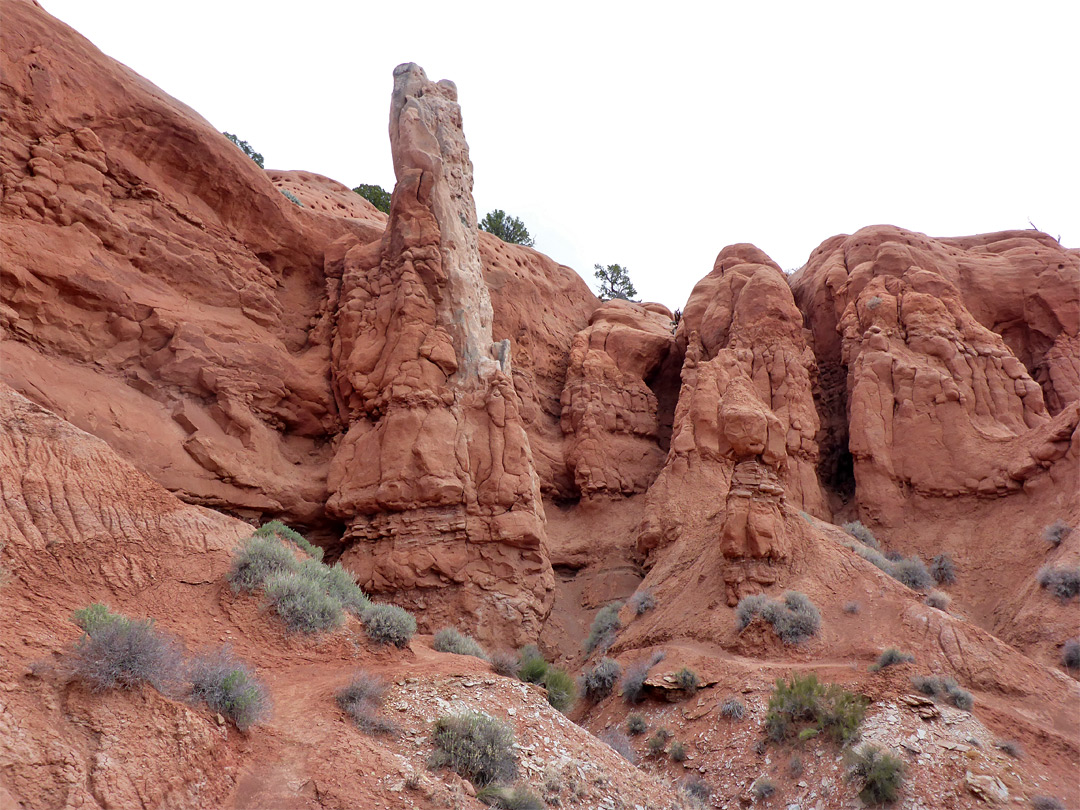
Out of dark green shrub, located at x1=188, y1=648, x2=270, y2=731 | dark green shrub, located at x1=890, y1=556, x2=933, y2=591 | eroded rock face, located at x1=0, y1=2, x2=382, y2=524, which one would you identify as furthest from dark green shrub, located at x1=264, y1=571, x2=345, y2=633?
dark green shrub, located at x1=890, y1=556, x2=933, y2=591

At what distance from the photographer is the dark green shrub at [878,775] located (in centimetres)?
1029

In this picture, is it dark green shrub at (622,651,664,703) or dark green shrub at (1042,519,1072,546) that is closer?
dark green shrub at (622,651,664,703)

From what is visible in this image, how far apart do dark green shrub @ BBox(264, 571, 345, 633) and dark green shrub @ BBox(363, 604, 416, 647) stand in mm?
436

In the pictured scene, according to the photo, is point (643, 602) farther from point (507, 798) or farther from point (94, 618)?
point (94, 618)

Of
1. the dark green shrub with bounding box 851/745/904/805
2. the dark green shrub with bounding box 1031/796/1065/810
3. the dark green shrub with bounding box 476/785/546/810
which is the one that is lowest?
the dark green shrub with bounding box 476/785/546/810

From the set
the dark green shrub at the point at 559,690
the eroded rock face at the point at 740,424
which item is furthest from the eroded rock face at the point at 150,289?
the eroded rock face at the point at 740,424

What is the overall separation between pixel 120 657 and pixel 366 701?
2675 mm

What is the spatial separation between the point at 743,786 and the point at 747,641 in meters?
3.75

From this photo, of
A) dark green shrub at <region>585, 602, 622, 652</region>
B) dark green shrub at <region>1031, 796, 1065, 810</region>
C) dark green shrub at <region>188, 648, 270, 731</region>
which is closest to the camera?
dark green shrub at <region>188, 648, 270, 731</region>

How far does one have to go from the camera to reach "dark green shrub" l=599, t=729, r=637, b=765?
12508 millimetres

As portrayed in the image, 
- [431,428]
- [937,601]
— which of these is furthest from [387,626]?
[937,601]

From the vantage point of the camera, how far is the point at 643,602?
59.5 feet

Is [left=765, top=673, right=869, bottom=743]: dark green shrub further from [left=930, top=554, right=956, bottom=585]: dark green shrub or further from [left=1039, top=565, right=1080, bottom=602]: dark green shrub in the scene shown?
[left=930, top=554, right=956, bottom=585]: dark green shrub

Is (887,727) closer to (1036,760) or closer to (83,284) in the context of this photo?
(1036,760)
